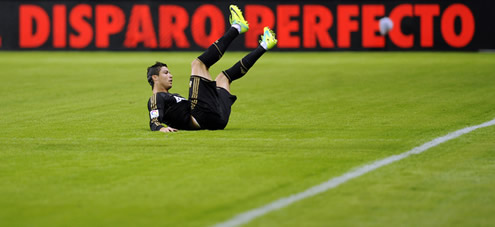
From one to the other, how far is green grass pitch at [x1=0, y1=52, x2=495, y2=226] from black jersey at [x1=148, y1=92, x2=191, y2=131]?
0.23 m

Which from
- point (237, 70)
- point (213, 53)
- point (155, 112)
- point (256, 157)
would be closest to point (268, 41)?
point (237, 70)

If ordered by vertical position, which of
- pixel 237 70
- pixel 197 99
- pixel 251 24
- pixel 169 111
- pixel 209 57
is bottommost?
pixel 251 24

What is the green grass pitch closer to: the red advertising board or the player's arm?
the player's arm

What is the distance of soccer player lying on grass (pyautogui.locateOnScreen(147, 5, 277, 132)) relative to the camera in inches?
434

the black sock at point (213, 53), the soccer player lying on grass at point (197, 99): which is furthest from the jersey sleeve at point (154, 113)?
the black sock at point (213, 53)

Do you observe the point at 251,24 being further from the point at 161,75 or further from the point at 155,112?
the point at 155,112

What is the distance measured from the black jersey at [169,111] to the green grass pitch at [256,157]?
0.77ft

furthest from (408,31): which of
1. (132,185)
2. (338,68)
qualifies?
(132,185)

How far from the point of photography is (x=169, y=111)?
438 inches

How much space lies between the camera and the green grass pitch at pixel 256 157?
6.35 m

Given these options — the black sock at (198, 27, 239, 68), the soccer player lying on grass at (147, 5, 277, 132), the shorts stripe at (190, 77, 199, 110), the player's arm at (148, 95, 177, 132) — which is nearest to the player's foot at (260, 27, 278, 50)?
the soccer player lying on grass at (147, 5, 277, 132)

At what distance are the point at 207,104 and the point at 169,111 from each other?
470mm

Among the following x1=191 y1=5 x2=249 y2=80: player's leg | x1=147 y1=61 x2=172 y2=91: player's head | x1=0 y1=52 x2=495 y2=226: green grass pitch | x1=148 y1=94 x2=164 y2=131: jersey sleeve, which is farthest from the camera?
x1=147 y1=61 x2=172 y2=91: player's head

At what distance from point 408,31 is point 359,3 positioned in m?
2.06
